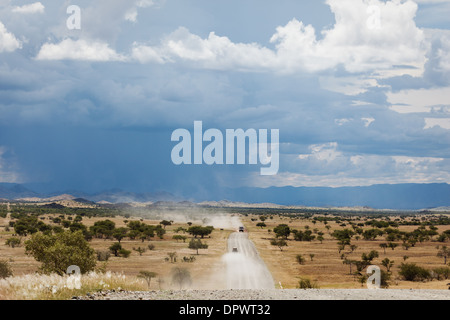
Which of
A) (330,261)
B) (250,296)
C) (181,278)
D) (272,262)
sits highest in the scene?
(250,296)

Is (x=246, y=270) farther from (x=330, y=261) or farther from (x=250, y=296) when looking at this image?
(x=250, y=296)

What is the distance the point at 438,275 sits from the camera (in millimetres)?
48281

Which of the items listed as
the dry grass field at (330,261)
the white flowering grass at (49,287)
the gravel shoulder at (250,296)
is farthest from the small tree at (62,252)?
the dry grass field at (330,261)

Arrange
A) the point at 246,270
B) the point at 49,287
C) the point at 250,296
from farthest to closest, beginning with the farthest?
the point at 246,270 → the point at 250,296 → the point at 49,287

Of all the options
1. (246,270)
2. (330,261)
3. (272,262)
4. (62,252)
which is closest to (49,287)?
(62,252)

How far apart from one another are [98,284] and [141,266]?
4187cm

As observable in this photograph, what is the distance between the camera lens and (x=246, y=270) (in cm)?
5481

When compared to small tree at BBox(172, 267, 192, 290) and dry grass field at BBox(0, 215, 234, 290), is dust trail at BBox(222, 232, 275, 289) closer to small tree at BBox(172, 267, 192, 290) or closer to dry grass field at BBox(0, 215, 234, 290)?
dry grass field at BBox(0, 215, 234, 290)

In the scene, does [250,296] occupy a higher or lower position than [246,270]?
higher

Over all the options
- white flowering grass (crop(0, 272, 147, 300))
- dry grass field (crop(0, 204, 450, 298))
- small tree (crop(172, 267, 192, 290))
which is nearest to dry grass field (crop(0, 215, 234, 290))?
dry grass field (crop(0, 204, 450, 298))

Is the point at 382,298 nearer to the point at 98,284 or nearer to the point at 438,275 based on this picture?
the point at 98,284

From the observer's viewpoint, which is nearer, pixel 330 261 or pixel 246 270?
pixel 246 270

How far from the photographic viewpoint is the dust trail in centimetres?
4448
